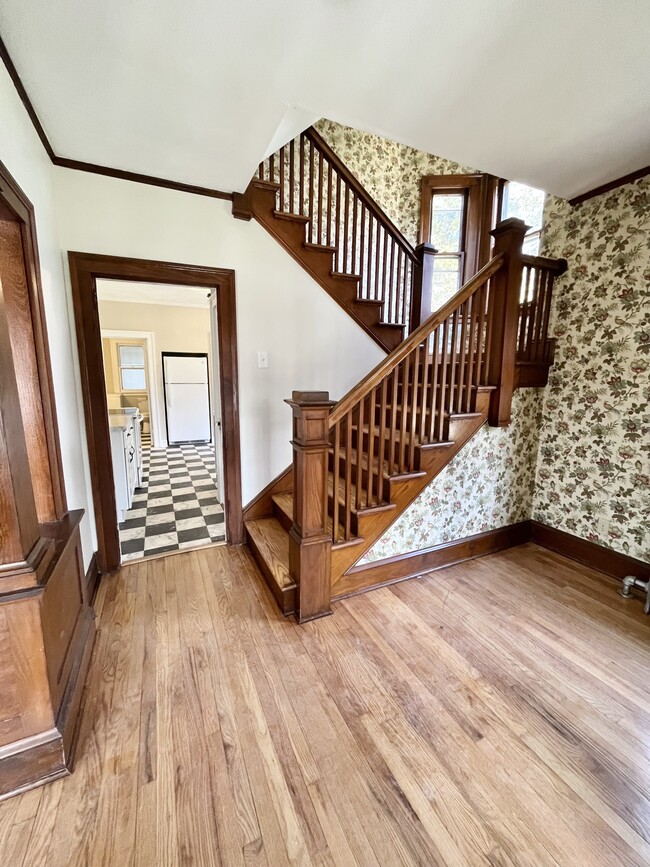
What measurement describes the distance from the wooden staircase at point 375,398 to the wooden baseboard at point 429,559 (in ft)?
0.11

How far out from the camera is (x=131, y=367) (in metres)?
6.85

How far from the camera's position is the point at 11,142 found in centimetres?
137

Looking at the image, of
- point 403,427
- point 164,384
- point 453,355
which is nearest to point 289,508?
point 403,427

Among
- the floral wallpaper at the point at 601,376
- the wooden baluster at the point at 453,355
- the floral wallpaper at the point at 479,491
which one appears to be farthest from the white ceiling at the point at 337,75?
the floral wallpaper at the point at 479,491

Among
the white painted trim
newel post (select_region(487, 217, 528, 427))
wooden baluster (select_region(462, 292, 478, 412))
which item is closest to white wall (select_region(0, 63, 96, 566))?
wooden baluster (select_region(462, 292, 478, 412))

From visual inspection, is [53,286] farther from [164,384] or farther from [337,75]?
[164,384]

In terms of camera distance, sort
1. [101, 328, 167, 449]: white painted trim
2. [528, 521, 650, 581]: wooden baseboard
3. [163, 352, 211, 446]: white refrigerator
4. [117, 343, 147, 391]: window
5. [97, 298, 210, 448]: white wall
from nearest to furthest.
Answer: [528, 521, 650, 581]: wooden baseboard < [97, 298, 210, 448]: white wall < [101, 328, 167, 449]: white painted trim < [163, 352, 211, 446]: white refrigerator < [117, 343, 147, 391]: window

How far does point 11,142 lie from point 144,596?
7.39 ft

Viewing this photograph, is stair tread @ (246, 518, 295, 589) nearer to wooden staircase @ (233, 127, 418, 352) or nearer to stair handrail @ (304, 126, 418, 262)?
wooden staircase @ (233, 127, 418, 352)

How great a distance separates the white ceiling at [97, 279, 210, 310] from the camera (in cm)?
509

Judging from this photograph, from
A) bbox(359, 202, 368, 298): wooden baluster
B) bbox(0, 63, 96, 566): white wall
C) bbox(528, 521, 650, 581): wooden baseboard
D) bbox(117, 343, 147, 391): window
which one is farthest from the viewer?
bbox(117, 343, 147, 391): window

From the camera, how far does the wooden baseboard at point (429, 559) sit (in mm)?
2178

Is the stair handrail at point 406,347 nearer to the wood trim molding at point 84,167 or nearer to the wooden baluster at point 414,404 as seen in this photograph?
the wooden baluster at point 414,404

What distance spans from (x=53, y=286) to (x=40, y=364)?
573mm
